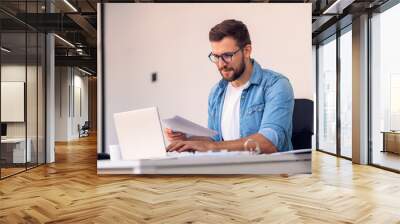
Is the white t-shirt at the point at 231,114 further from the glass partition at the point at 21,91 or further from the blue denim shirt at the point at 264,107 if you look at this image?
the glass partition at the point at 21,91

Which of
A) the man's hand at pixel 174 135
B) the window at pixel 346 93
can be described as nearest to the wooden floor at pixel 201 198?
the man's hand at pixel 174 135

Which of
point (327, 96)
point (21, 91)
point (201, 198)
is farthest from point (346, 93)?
point (21, 91)

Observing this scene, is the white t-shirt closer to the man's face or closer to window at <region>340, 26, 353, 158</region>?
the man's face

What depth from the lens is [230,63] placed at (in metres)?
6.52

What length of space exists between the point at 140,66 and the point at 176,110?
93 cm

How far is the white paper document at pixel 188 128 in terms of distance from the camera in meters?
6.47

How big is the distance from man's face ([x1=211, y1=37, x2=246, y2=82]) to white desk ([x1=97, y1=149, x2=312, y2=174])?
1.32m

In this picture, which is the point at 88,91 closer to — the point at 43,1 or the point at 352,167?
the point at 43,1

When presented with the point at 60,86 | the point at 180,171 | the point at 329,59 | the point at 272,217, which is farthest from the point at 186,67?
the point at 60,86

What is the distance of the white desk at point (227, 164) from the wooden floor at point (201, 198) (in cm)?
14

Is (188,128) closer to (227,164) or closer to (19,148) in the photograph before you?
(227,164)

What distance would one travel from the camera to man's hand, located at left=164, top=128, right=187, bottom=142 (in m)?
6.43

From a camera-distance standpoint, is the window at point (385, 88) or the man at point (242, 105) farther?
the window at point (385, 88)

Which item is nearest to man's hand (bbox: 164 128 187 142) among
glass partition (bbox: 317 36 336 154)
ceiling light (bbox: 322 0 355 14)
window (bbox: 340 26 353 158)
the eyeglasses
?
the eyeglasses
